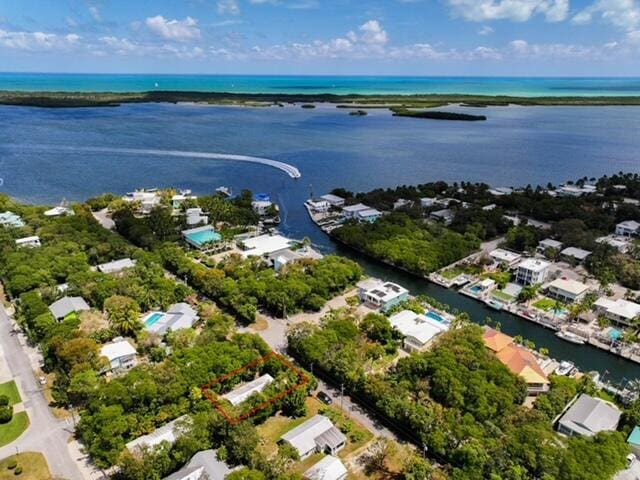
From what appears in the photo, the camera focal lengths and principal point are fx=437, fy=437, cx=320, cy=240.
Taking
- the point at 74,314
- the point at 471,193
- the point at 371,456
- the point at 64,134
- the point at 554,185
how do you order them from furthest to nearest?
1. the point at 64,134
2. the point at 554,185
3. the point at 471,193
4. the point at 74,314
5. the point at 371,456

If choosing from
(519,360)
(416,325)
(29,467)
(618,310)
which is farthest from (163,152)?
(618,310)

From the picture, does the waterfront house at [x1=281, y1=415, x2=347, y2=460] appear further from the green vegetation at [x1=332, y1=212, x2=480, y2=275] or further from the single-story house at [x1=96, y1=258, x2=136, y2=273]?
the single-story house at [x1=96, y1=258, x2=136, y2=273]

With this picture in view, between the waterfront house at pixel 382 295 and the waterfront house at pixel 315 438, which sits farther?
the waterfront house at pixel 382 295

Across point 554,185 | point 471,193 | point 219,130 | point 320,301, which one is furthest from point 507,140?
point 320,301

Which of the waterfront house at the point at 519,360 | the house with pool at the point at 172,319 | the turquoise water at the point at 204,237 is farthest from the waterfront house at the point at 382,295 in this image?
the turquoise water at the point at 204,237

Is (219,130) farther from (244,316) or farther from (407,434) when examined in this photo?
(407,434)

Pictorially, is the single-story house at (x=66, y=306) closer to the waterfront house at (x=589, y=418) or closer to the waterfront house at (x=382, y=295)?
the waterfront house at (x=382, y=295)
